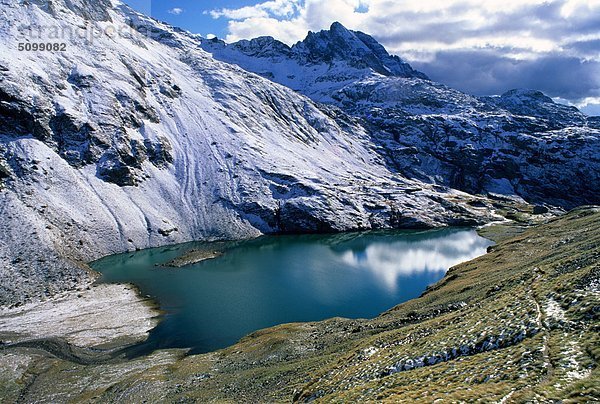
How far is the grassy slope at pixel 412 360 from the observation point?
1928cm

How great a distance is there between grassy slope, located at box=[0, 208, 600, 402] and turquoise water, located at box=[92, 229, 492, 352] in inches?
494

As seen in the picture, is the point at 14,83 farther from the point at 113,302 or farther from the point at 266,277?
the point at 266,277

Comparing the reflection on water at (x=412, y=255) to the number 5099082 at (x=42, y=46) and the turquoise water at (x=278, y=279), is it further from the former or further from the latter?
the number 5099082 at (x=42, y=46)

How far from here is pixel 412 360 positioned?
93.3ft

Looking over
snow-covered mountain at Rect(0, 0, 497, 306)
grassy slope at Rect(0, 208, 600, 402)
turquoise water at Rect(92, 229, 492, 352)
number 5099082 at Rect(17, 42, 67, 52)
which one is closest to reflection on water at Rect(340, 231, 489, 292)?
turquoise water at Rect(92, 229, 492, 352)

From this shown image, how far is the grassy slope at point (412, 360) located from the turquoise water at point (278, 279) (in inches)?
494

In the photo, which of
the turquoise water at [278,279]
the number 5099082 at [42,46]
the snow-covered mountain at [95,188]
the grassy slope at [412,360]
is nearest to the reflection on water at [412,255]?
the turquoise water at [278,279]

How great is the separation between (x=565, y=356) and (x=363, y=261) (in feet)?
367

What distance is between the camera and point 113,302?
88500 millimetres

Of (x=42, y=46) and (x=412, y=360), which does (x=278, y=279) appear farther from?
(x=42, y=46)

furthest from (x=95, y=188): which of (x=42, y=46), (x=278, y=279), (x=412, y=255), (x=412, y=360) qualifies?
(x=412, y=360)

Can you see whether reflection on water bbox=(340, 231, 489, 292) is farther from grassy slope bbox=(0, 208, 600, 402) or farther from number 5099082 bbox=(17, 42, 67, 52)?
number 5099082 bbox=(17, 42, 67, 52)

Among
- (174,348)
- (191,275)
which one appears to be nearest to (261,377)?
(174,348)

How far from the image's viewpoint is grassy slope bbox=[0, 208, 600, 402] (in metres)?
19.3
